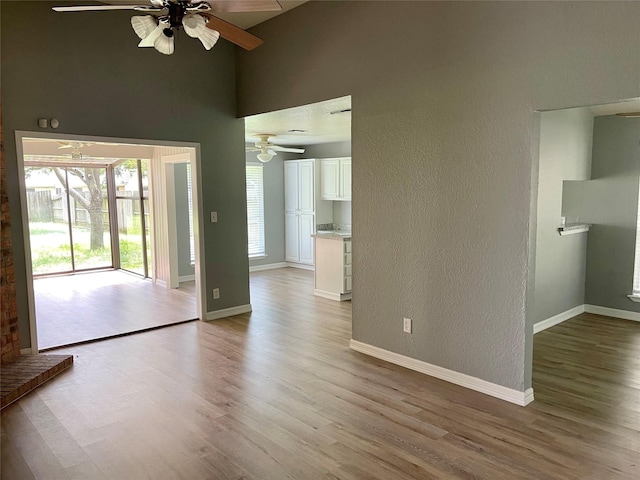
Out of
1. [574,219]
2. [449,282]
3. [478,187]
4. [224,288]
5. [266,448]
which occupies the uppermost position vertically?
[478,187]

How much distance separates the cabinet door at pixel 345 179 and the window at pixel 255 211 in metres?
1.68

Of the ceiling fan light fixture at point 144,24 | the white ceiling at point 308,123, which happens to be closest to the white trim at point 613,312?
the white ceiling at point 308,123

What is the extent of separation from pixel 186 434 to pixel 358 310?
1939 mm

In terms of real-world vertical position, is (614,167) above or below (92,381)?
above

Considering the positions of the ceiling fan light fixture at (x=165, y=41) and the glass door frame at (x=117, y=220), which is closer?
the ceiling fan light fixture at (x=165, y=41)

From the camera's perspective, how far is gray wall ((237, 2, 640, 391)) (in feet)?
A: 9.05

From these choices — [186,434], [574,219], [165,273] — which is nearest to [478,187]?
[186,434]

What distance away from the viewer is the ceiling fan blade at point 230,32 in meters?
2.53

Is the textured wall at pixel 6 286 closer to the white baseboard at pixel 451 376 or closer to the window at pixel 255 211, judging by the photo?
the white baseboard at pixel 451 376

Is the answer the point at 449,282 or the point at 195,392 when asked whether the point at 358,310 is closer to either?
the point at 449,282

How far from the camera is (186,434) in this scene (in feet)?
9.04

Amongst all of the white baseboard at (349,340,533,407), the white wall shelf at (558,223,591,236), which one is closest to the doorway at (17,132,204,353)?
the white baseboard at (349,340,533,407)

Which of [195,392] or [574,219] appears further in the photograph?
[574,219]

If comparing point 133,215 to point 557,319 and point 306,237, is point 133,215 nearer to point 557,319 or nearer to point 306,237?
point 306,237
